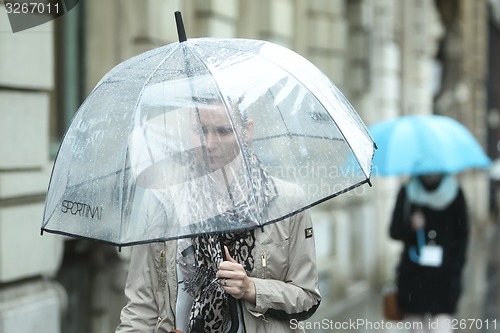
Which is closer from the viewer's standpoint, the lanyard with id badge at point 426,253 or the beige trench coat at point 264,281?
the beige trench coat at point 264,281

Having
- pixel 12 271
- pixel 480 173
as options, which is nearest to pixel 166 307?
pixel 12 271

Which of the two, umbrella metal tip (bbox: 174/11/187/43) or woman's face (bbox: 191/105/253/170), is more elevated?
umbrella metal tip (bbox: 174/11/187/43)

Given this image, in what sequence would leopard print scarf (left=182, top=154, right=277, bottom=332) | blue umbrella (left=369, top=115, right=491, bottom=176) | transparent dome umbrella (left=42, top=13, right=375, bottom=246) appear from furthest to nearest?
blue umbrella (left=369, top=115, right=491, bottom=176) < leopard print scarf (left=182, top=154, right=277, bottom=332) < transparent dome umbrella (left=42, top=13, right=375, bottom=246)

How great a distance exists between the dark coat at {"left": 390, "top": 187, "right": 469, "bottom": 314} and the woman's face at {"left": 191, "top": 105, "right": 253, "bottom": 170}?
157 inches

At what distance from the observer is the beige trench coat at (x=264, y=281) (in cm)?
289

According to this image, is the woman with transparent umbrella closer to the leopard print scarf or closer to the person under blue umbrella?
the leopard print scarf

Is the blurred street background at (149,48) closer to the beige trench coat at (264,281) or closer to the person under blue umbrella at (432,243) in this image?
the person under blue umbrella at (432,243)

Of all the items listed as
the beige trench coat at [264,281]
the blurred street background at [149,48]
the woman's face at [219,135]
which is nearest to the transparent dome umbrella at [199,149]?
the woman's face at [219,135]

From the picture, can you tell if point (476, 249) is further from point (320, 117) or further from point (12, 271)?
point (320, 117)

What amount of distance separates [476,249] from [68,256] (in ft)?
43.2

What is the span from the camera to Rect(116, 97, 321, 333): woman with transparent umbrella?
2752mm

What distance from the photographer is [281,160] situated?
2865 mm

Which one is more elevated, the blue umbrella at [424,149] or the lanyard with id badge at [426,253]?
the blue umbrella at [424,149]

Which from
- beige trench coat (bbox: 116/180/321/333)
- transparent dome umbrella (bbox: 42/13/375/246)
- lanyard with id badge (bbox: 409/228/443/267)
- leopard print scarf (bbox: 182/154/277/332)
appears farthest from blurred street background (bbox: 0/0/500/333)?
leopard print scarf (bbox: 182/154/277/332)
